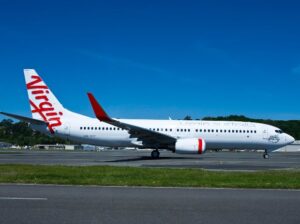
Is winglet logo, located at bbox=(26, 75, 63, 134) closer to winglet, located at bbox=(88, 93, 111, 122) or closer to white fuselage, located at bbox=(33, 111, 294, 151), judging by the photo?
white fuselage, located at bbox=(33, 111, 294, 151)

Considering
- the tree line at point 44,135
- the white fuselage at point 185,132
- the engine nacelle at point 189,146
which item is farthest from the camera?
the tree line at point 44,135

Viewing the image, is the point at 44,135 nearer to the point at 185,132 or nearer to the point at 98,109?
the point at 185,132

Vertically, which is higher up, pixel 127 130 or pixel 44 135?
pixel 44 135

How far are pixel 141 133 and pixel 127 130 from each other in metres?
1.68

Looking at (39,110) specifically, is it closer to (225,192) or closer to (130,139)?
(130,139)

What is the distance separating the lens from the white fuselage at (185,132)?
32.8 m

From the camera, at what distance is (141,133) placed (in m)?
30.3

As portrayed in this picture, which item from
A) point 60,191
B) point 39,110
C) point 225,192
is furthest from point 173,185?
point 39,110

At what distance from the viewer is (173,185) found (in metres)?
12.0

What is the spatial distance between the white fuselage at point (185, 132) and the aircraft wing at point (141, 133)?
1091 mm

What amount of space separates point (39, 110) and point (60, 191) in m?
24.2

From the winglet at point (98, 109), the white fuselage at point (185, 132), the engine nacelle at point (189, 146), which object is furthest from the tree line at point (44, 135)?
the winglet at point (98, 109)

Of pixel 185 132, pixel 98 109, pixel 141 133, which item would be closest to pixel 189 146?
pixel 141 133

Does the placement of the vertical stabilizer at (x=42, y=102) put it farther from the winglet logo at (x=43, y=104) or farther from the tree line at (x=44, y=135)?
the tree line at (x=44, y=135)
